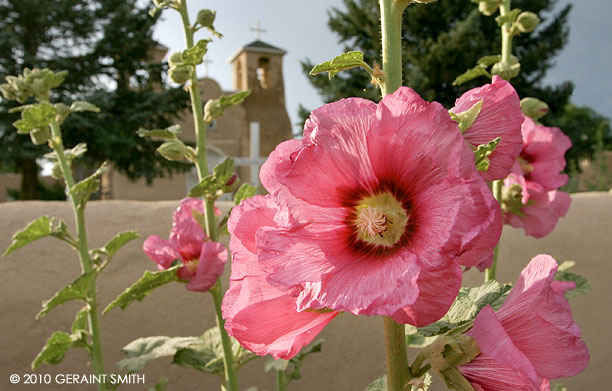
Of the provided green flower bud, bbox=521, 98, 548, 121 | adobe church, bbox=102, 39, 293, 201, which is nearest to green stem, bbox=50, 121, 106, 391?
green flower bud, bbox=521, 98, 548, 121

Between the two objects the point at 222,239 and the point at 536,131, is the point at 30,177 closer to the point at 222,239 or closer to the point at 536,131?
A: the point at 222,239

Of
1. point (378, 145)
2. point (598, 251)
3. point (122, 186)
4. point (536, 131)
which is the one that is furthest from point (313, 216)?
point (122, 186)

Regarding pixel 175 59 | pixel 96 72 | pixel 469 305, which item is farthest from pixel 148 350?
pixel 96 72

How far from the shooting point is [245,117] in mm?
15461

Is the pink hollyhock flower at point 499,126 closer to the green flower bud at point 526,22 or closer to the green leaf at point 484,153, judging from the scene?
the green leaf at point 484,153

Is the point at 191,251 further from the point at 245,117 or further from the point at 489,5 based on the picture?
the point at 245,117

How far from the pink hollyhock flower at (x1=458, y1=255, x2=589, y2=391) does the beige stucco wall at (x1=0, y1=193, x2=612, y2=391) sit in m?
1.43

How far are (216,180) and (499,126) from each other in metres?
0.65

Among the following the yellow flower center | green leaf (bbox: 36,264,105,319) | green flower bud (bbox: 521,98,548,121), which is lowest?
green leaf (bbox: 36,264,105,319)

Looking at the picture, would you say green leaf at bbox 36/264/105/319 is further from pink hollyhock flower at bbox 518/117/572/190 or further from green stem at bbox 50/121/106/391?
pink hollyhock flower at bbox 518/117/572/190

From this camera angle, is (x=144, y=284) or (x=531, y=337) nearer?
(x=531, y=337)

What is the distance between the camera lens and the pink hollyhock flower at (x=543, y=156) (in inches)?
41.3

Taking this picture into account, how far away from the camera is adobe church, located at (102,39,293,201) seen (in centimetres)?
1415

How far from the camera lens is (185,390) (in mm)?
1652
